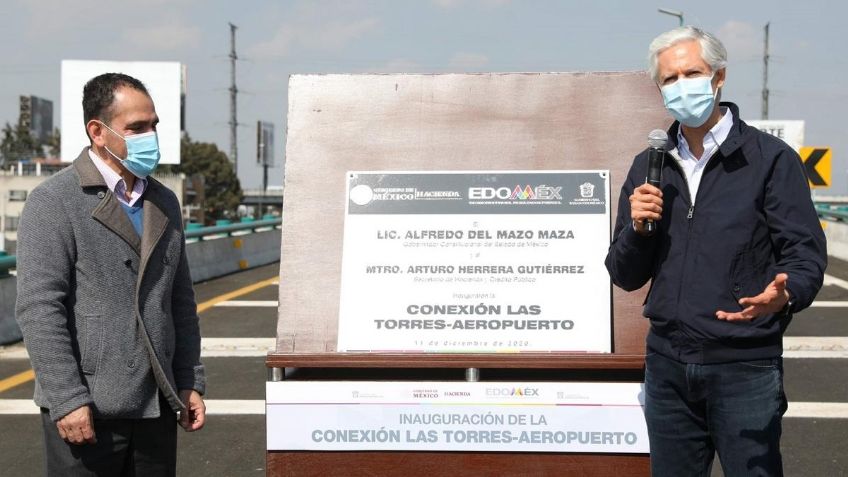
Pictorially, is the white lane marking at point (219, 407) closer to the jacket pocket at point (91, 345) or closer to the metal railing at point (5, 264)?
the metal railing at point (5, 264)

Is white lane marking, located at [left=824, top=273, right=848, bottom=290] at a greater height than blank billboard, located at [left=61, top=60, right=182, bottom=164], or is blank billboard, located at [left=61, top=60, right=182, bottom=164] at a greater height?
blank billboard, located at [left=61, top=60, right=182, bottom=164]

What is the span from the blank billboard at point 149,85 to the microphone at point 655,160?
915 inches

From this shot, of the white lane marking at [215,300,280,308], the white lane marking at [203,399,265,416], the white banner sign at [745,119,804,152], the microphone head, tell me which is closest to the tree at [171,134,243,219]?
the white banner sign at [745,119,804,152]

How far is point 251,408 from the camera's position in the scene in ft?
25.8

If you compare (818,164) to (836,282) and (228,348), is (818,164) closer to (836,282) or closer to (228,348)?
(836,282)

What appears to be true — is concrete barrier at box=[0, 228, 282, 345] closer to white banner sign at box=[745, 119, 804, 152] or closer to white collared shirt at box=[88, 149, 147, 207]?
white collared shirt at box=[88, 149, 147, 207]

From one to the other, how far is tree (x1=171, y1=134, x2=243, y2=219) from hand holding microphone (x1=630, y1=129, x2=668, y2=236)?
106 meters

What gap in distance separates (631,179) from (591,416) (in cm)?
107

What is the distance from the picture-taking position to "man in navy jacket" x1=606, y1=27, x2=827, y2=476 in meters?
3.14

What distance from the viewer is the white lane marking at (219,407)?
7.77m

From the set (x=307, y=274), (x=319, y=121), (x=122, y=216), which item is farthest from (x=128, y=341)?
(x=319, y=121)

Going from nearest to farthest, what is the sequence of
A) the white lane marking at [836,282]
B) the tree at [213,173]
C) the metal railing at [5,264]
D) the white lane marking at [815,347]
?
the white lane marking at [815,347] → the metal railing at [5,264] → the white lane marking at [836,282] → the tree at [213,173]

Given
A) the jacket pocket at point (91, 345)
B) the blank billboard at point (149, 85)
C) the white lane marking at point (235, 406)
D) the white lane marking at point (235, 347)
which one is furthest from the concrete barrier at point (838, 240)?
the jacket pocket at point (91, 345)

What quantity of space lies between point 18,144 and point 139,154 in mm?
142256
